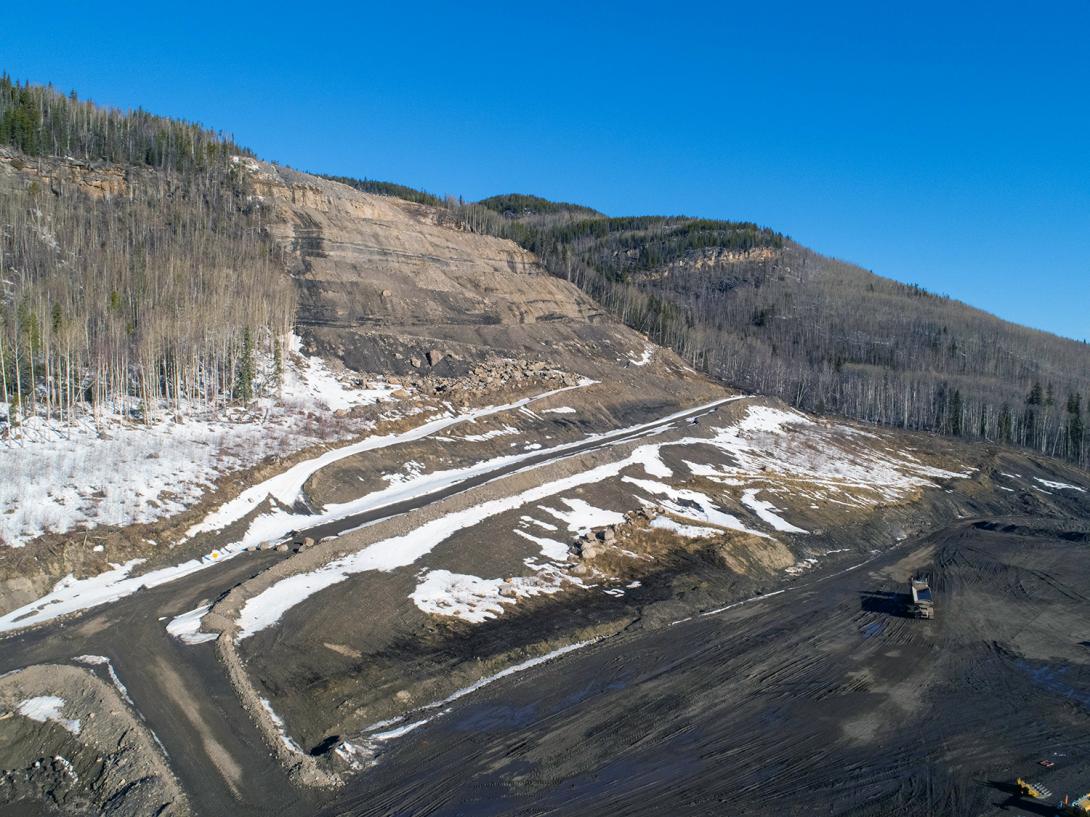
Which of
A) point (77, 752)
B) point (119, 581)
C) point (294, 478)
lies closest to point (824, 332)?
point (294, 478)

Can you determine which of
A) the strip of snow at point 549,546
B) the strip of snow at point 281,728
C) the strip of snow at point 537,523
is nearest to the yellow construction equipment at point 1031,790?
the strip of snow at point 281,728

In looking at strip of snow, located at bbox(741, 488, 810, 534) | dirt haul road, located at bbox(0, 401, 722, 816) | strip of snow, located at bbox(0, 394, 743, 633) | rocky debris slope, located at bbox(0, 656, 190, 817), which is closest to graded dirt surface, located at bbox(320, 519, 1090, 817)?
dirt haul road, located at bbox(0, 401, 722, 816)

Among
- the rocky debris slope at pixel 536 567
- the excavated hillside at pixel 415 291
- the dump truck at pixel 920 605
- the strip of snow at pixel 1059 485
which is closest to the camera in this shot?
the rocky debris slope at pixel 536 567

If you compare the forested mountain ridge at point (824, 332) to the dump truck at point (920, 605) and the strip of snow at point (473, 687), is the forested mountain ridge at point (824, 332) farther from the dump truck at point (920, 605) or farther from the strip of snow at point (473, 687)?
the strip of snow at point (473, 687)

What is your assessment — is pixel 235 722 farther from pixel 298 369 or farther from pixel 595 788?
pixel 298 369

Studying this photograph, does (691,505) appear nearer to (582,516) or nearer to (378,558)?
(582,516)

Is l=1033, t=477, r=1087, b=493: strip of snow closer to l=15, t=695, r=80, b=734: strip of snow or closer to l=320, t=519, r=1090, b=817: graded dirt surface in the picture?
l=320, t=519, r=1090, b=817: graded dirt surface
